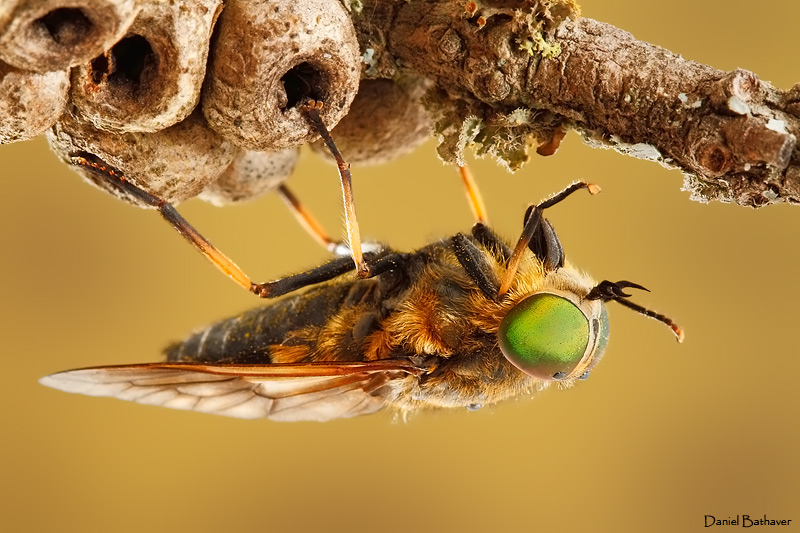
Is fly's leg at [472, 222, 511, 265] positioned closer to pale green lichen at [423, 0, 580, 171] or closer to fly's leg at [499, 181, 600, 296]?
fly's leg at [499, 181, 600, 296]

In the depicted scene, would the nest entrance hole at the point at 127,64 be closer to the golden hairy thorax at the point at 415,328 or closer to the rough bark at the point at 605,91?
the rough bark at the point at 605,91

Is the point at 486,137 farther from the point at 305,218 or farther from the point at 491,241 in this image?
the point at 305,218

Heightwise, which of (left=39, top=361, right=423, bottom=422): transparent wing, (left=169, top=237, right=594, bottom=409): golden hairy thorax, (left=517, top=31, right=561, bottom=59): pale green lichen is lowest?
→ (left=39, top=361, right=423, bottom=422): transparent wing

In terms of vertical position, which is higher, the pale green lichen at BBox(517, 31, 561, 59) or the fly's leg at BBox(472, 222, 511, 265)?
the pale green lichen at BBox(517, 31, 561, 59)

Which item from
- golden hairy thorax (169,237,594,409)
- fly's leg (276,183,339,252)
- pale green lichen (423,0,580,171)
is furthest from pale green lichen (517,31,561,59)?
fly's leg (276,183,339,252)

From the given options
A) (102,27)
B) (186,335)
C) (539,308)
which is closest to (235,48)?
(102,27)

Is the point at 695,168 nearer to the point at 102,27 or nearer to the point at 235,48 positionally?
the point at 235,48

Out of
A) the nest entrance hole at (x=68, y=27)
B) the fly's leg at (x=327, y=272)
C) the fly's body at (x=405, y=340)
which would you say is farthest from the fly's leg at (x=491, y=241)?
the nest entrance hole at (x=68, y=27)
